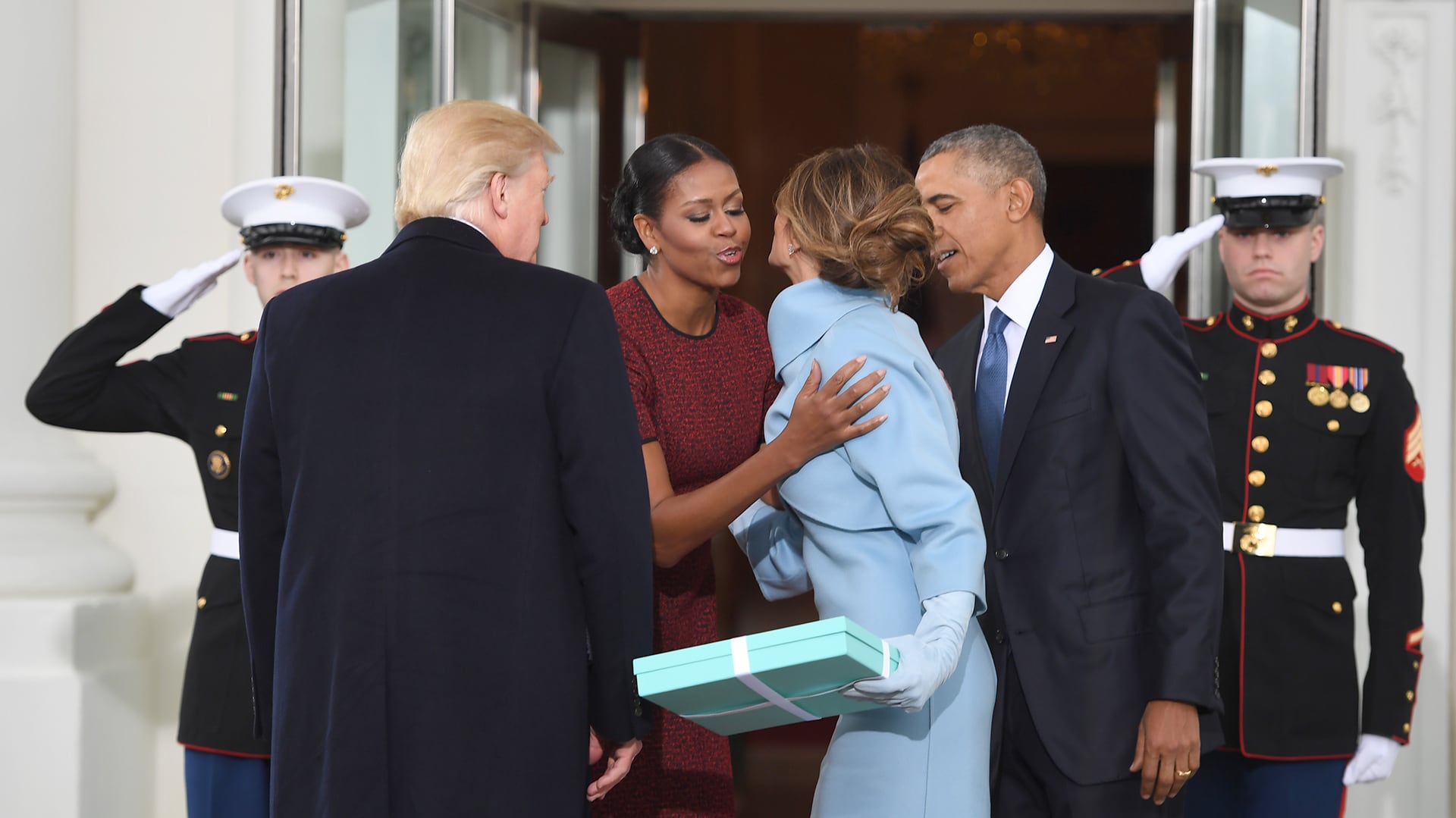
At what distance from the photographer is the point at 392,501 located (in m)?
1.61

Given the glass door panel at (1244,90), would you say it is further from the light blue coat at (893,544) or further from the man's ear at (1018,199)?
the light blue coat at (893,544)

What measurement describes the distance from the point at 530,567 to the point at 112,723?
2.45 meters

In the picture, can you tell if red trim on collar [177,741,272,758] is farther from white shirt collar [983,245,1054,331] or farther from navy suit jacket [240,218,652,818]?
white shirt collar [983,245,1054,331]

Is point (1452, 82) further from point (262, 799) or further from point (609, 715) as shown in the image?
point (262, 799)

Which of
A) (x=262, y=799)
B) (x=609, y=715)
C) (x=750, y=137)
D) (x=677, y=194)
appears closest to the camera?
(x=609, y=715)

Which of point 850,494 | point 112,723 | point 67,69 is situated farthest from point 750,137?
point 850,494

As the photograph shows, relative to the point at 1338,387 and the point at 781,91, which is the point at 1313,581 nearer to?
the point at 1338,387

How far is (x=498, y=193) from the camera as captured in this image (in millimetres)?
1761

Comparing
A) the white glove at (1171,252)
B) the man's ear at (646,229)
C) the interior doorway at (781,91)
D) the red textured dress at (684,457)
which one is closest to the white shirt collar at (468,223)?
the red textured dress at (684,457)

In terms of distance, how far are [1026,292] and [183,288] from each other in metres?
1.78

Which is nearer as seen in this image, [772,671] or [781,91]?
[772,671]

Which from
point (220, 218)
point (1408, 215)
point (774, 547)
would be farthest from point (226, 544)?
point (1408, 215)

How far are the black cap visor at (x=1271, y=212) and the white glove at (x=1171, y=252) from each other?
0.15 feet

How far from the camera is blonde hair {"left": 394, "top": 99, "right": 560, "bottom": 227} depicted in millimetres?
1734
